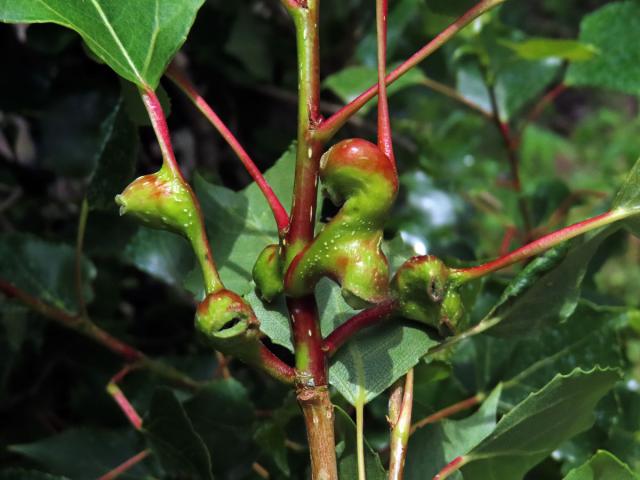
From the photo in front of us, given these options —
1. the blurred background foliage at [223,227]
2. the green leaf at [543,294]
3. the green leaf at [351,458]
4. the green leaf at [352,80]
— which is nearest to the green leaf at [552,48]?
the blurred background foliage at [223,227]

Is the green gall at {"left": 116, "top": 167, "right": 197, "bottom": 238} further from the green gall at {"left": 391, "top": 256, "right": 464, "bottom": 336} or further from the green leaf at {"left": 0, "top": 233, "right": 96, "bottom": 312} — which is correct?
the green leaf at {"left": 0, "top": 233, "right": 96, "bottom": 312}

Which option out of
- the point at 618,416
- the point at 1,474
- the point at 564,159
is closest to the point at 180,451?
the point at 1,474

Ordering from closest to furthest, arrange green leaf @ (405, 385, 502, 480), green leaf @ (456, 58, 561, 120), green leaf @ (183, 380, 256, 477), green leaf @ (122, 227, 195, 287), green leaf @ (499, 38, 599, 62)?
1. green leaf @ (405, 385, 502, 480)
2. green leaf @ (183, 380, 256, 477)
3. green leaf @ (122, 227, 195, 287)
4. green leaf @ (499, 38, 599, 62)
5. green leaf @ (456, 58, 561, 120)

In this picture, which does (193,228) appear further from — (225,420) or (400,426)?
(225,420)

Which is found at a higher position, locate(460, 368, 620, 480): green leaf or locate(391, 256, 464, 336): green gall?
locate(391, 256, 464, 336): green gall

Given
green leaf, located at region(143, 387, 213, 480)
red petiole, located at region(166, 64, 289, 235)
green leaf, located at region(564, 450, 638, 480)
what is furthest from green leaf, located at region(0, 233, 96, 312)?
green leaf, located at region(564, 450, 638, 480)

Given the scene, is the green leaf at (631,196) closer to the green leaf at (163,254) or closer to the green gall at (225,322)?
the green gall at (225,322)

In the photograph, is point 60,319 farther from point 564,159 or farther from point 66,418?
point 564,159
